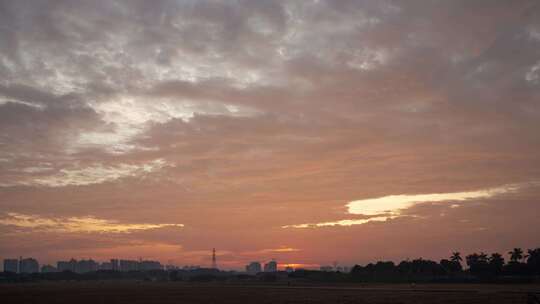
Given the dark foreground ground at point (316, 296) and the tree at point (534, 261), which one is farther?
the tree at point (534, 261)

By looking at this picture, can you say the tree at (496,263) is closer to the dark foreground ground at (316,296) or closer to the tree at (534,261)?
the tree at (534,261)

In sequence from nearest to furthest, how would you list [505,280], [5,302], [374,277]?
[5,302] < [505,280] < [374,277]

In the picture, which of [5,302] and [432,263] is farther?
[432,263]

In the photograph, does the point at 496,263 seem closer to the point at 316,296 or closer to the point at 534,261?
the point at 534,261

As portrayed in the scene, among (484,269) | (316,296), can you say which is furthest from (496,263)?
(316,296)

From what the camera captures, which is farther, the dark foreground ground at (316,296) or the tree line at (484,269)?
the tree line at (484,269)

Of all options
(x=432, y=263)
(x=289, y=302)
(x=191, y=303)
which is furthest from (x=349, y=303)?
(x=432, y=263)

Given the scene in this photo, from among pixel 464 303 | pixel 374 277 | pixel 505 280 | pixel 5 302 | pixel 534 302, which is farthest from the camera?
pixel 374 277

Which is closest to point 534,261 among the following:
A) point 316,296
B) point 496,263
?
point 496,263

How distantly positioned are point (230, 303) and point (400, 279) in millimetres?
113181

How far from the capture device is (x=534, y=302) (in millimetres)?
34781

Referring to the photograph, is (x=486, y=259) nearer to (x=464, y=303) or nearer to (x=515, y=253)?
(x=515, y=253)

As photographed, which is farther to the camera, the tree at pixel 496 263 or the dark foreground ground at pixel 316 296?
the tree at pixel 496 263

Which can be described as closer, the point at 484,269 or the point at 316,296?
the point at 316,296
